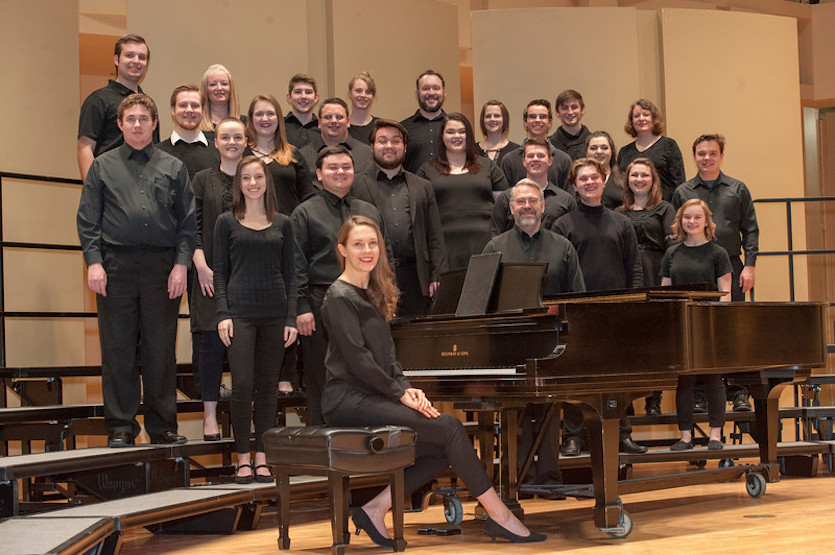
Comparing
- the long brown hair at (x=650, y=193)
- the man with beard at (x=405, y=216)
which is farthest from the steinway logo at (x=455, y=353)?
the long brown hair at (x=650, y=193)

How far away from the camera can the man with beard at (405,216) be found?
5230 millimetres

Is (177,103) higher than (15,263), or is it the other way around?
(177,103)

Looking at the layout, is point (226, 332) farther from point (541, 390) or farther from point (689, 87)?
point (689, 87)

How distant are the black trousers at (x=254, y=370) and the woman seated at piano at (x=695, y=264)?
2.23 meters

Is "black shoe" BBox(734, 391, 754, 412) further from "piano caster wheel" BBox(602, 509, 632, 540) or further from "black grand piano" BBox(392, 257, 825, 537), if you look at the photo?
"piano caster wheel" BBox(602, 509, 632, 540)

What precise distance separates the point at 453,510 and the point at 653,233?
221 centimetres

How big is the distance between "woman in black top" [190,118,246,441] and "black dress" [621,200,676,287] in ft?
7.53

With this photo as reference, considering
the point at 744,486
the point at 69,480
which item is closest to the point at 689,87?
the point at 744,486

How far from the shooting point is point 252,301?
4.50 m

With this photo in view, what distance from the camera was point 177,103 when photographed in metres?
4.93

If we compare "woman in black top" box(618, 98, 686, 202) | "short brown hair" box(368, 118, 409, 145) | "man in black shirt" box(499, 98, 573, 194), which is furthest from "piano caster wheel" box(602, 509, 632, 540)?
"woman in black top" box(618, 98, 686, 202)

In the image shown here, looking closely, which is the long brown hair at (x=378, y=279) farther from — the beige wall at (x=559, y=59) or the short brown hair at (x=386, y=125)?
the beige wall at (x=559, y=59)

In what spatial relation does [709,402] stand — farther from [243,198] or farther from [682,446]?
[243,198]

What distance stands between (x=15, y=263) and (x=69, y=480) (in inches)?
114
